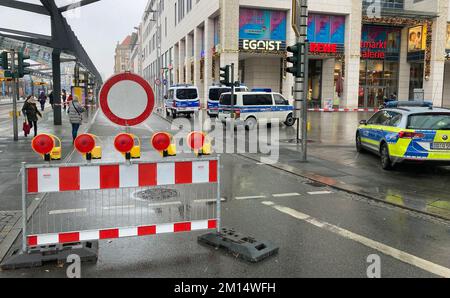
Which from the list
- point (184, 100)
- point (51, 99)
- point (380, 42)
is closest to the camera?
point (184, 100)

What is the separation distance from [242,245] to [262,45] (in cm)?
3698

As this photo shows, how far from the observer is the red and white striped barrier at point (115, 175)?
4793 mm

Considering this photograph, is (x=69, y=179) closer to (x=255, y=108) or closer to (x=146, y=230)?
(x=146, y=230)

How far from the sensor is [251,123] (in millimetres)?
23156

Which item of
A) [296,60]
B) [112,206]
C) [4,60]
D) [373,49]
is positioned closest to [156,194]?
[112,206]

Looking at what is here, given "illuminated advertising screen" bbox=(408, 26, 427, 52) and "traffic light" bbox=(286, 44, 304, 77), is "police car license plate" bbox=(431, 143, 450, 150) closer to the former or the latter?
"traffic light" bbox=(286, 44, 304, 77)

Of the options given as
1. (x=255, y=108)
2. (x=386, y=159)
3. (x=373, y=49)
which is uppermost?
(x=373, y=49)

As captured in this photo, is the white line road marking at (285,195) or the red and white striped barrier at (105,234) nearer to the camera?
the red and white striped barrier at (105,234)

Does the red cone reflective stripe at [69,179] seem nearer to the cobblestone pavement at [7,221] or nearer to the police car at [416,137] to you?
the cobblestone pavement at [7,221]

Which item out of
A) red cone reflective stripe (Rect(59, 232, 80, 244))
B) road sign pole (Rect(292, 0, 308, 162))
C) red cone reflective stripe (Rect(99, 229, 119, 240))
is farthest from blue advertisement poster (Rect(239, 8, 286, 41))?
red cone reflective stripe (Rect(59, 232, 80, 244))

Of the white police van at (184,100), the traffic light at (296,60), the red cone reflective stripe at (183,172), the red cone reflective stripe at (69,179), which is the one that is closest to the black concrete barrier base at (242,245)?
the red cone reflective stripe at (183,172)

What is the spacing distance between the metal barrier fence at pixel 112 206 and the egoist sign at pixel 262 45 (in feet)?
112

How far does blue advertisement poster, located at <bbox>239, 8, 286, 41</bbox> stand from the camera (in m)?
39.9

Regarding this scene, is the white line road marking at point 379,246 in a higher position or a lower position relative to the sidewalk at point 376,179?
lower
